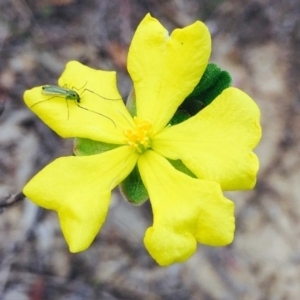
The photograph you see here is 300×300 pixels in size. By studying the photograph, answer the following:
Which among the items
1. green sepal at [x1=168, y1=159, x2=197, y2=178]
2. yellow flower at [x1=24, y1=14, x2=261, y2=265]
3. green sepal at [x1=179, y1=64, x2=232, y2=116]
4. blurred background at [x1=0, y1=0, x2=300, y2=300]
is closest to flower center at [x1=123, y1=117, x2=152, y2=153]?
yellow flower at [x1=24, y1=14, x2=261, y2=265]

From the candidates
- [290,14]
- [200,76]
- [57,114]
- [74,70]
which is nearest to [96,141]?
[57,114]

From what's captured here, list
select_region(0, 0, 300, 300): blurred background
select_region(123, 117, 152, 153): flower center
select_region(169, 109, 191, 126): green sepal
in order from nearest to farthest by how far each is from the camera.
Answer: select_region(123, 117, 152, 153): flower center → select_region(169, 109, 191, 126): green sepal → select_region(0, 0, 300, 300): blurred background

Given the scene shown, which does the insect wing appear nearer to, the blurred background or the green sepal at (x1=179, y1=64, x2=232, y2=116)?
the green sepal at (x1=179, y1=64, x2=232, y2=116)

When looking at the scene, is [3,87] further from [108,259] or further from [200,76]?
[200,76]

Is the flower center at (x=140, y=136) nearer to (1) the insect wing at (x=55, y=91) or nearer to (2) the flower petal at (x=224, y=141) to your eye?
(2) the flower petal at (x=224, y=141)

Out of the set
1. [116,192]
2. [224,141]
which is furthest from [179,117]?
[116,192]

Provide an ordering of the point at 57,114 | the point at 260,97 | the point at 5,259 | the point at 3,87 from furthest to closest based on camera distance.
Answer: the point at 260,97, the point at 3,87, the point at 5,259, the point at 57,114

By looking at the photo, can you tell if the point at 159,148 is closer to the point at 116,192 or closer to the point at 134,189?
the point at 134,189
